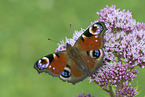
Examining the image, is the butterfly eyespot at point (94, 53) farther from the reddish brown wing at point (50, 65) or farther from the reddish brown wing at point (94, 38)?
the reddish brown wing at point (50, 65)

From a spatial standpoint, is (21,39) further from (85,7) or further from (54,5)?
(85,7)

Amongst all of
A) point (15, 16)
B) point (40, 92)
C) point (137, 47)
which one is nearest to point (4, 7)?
point (15, 16)

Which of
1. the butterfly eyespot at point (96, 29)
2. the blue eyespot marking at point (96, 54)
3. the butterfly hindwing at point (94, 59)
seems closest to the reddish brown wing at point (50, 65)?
the butterfly hindwing at point (94, 59)

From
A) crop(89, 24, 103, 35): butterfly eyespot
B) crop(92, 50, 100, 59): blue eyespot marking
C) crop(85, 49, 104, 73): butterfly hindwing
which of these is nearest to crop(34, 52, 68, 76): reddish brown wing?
crop(85, 49, 104, 73): butterfly hindwing

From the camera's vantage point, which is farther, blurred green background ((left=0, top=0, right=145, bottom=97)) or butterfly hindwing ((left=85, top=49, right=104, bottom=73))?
blurred green background ((left=0, top=0, right=145, bottom=97))

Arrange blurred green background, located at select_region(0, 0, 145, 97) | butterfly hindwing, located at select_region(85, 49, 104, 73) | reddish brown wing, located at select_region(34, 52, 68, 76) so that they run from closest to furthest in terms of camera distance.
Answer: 1. butterfly hindwing, located at select_region(85, 49, 104, 73)
2. reddish brown wing, located at select_region(34, 52, 68, 76)
3. blurred green background, located at select_region(0, 0, 145, 97)

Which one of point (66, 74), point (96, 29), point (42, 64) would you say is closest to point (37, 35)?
point (42, 64)

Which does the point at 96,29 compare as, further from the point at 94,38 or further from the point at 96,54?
the point at 96,54

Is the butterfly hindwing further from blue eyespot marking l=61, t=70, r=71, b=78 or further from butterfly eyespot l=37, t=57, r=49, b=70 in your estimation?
butterfly eyespot l=37, t=57, r=49, b=70

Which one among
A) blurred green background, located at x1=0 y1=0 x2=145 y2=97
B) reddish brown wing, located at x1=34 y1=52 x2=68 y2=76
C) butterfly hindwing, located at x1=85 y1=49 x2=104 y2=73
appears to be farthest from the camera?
blurred green background, located at x1=0 y1=0 x2=145 y2=97
